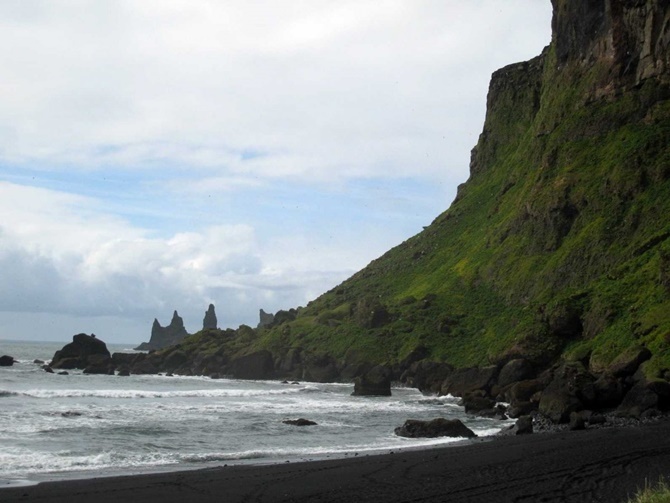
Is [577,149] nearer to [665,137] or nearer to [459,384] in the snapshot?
[665,137]

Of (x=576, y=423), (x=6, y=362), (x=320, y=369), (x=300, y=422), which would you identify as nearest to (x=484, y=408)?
(x=576, y=423)

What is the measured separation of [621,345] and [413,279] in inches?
2611

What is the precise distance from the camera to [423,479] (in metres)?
27.7

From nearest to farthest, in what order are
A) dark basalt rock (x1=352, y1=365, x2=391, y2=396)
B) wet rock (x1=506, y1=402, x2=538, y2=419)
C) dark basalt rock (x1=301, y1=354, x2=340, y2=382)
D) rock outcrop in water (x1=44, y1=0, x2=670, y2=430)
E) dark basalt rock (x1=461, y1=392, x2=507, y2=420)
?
1. wet rock (x1=506, y1=402, x2=538, y2=419)
2. dark basalt rock (x1=461, y1=392, x2=507, y2=420)
3. rock outcrop in water (x1=44, y1=0, x2=670, y2=430)
4. dark basalt rock (x1=352, y1=365, x2=391, y2=396)
5. dark basalt rock (x1=301, y1=354, x2=340, y2=382)

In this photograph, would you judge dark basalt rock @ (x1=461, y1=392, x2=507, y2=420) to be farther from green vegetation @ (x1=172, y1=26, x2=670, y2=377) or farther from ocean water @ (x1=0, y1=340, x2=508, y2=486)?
green vegetation @ (x1=172, y1=26, x2=670, y2=377)

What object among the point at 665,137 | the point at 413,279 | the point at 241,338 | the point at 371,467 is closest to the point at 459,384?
the point at 665,137

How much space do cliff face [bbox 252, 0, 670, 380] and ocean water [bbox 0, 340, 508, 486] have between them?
1443cm

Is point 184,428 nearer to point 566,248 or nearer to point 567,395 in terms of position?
point 567,395

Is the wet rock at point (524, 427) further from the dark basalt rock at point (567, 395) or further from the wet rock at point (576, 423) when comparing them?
the dark basalt rock at point (567, 395)

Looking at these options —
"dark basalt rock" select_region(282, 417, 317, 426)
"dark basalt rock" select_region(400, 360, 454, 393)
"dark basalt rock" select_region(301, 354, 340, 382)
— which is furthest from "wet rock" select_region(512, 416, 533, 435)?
"dark basalt rock" select_region(301, 354, 340, 382)

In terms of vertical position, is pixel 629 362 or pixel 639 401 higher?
pixel 629 362

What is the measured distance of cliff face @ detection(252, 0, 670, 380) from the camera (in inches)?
2566

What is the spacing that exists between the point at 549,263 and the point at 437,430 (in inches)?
1879

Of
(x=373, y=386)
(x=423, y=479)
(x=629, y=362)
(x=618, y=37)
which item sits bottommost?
(x=423, y=479)
